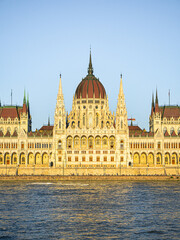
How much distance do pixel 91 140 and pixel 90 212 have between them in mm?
84343

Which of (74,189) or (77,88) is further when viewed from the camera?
(77,88)

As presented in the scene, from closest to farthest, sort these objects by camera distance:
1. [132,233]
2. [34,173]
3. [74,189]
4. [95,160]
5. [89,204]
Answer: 1. [132,233]
2. [89,204]
3. [74,189]
4. [34,173]
5. [95,160]

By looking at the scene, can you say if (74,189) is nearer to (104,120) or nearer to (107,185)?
(107,185)

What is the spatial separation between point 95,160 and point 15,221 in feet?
305

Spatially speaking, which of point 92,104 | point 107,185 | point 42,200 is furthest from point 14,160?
point 42,200

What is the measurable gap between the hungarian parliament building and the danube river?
39.7 metres

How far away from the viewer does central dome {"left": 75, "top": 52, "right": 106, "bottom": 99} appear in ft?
597

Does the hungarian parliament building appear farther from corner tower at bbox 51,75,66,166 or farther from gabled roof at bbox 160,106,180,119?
gabled roof at bbox 160,106,180,119

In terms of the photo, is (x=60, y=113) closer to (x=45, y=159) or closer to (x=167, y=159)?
(x=45, y=159)

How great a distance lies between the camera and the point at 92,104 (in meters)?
180

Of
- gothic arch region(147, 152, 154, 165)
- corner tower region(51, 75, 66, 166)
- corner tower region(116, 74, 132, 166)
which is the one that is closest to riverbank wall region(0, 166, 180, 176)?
corner tower region(116, 74, 132, 166)

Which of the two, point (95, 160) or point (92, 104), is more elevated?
point (92, 104)

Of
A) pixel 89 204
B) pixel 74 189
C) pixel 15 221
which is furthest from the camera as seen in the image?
pixel 74 189

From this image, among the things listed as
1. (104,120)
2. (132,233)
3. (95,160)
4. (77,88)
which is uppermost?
(77,88)
